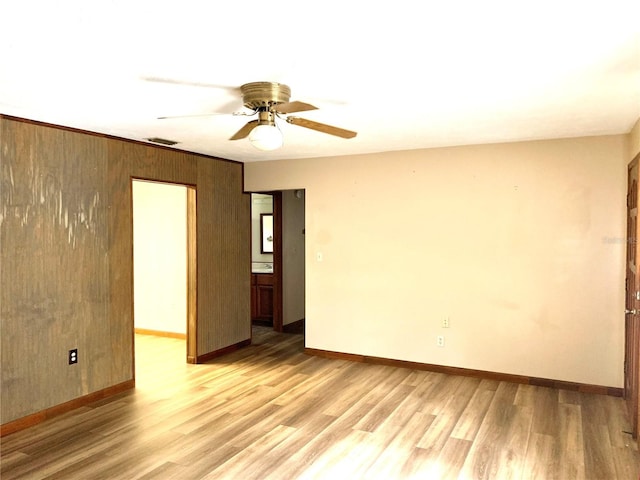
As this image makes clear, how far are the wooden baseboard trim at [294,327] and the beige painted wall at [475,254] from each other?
1.20 metres

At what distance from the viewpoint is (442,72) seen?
2.46 metres

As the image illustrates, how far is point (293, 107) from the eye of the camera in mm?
2541

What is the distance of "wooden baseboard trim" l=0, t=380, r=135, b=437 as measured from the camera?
341 cm

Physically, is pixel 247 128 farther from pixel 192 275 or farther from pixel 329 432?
pixel 192 275

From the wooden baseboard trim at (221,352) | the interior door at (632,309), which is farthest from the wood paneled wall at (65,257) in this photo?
the interior door at (632,309)

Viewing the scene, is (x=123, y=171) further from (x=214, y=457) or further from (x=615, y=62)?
(x=615, y=62)

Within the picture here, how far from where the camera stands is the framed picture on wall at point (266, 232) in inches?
299

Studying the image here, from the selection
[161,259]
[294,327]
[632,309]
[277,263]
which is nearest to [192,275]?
[161,259]

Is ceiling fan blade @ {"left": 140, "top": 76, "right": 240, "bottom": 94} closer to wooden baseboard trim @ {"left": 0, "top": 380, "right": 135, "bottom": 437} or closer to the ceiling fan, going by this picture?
the ceiling fan

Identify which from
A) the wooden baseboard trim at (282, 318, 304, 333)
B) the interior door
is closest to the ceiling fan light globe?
the interior door

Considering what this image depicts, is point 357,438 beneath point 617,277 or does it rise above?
beneath

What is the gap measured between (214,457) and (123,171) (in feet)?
8.47

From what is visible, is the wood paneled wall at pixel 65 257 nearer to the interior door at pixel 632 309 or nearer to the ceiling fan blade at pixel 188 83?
the ceiling fan blade at pixel 188 83

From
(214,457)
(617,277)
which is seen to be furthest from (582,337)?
(214,457)
